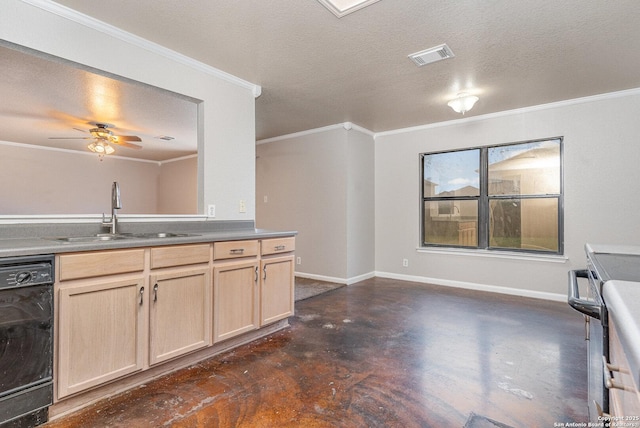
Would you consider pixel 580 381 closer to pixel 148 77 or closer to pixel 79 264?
pixel 79 264

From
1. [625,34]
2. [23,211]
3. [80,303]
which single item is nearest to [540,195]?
[625,34]

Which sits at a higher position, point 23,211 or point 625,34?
point 625,34

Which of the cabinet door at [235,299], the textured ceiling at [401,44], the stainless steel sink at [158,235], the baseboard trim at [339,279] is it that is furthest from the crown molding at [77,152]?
the cabinet door at [235,299]

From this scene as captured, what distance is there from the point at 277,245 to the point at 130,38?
6.32 feet

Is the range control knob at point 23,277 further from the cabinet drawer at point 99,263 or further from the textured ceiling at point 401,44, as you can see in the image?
the textured ceiling at point 401,44

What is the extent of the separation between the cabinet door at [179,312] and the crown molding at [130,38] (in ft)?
5.68

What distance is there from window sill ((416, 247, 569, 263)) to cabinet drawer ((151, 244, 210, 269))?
3.53 meters

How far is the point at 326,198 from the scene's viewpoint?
194 inches

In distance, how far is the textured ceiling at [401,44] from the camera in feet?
6.82

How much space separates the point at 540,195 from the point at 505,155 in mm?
674

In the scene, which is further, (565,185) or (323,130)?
(323,130)

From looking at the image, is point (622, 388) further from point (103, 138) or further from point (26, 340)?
point (103, 138)

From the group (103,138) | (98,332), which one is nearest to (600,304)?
(98,332)

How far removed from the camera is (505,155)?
168 inches
